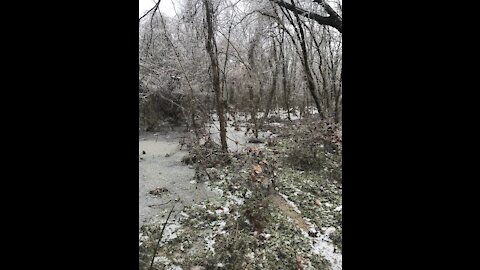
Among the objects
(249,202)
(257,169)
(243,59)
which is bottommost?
(249,202)

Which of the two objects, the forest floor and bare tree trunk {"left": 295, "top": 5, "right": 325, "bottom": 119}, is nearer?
the forest floor

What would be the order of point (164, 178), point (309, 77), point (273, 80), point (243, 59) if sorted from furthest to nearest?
point (273, 80) → point (243, 59) → point (309, 77) → point (164, 178)

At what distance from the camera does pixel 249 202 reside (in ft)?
7.75

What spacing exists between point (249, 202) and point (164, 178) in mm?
955

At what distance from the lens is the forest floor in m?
1.83

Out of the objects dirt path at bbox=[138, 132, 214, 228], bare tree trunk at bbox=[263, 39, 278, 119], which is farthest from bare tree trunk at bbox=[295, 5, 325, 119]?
dirt path at bbox=[138, 132, 214, 228]

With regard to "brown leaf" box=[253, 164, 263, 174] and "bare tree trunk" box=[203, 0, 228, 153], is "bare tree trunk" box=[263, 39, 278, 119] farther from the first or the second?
"brown leaf" box=[253, 164, 263, 174]

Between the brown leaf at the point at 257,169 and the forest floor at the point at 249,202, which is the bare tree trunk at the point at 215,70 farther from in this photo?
the brown leaf at the point at 257,169

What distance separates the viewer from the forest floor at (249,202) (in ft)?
6.01

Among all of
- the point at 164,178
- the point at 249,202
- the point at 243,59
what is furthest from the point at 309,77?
the point at 164,178

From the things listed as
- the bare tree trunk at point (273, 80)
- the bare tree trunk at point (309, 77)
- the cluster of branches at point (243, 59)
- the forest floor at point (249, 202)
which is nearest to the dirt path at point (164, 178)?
the forest floor at point (249, 202)

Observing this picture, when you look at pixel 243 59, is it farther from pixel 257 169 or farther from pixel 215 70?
pixel 257 169
